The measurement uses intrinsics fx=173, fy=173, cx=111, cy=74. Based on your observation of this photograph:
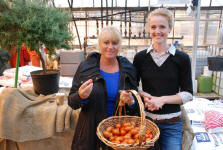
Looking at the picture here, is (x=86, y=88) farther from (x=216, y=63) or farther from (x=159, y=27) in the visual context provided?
(x=216, y=63)

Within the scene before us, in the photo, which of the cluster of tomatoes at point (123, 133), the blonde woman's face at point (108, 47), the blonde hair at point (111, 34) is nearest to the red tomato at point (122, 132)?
the cluster of tomatoes at point (123, 133)

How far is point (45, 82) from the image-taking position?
1796 mm

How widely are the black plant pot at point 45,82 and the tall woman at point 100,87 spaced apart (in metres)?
0.61

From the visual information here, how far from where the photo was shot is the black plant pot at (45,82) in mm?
1764

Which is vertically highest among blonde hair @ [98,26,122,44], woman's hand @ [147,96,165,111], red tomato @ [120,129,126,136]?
blonde hair @ [98,26,122,44]

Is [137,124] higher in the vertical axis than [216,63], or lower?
lower

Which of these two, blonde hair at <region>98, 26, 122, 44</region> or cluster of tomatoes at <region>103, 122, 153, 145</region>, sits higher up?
blonde hair at <region>98, 26, 122, 44</region>

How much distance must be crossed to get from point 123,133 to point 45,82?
1.06 m

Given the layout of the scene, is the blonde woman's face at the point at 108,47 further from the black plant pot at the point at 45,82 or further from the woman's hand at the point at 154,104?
the black plant pot at the point at 45,82

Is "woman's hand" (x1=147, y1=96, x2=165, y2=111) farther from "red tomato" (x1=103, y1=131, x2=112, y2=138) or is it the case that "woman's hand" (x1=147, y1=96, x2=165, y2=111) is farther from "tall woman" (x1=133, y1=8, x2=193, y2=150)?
"red tomato" (x1=103, y1=131, x2=112, y2=138)

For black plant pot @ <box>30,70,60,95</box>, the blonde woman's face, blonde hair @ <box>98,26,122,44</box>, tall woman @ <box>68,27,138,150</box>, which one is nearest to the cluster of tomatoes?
tall woman @ <box>68,27,138,150</box>

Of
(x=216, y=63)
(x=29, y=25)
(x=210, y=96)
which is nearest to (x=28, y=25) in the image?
(x=29, y=25)

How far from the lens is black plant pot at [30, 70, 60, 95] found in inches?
69.4

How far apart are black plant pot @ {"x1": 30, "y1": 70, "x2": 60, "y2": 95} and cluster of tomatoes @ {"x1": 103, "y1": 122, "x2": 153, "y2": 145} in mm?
955
